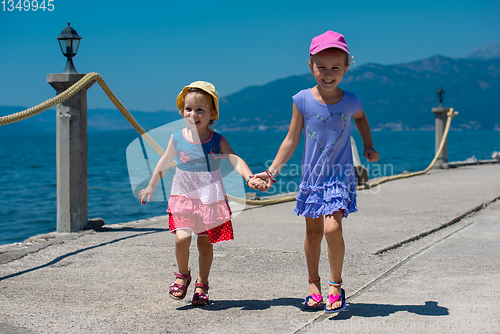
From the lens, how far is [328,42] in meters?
3.00

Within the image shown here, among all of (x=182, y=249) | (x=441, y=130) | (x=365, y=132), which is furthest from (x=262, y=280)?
(x=441, y=130)

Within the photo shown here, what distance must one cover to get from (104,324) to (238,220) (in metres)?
3.40

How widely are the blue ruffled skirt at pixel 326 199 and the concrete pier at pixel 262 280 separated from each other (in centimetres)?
59

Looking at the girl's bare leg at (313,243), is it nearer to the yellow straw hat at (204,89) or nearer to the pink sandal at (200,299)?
the pink sandal at (200,299)

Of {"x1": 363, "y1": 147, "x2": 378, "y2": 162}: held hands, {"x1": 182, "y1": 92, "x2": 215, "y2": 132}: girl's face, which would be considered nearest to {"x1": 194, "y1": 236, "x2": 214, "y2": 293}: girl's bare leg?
{"x1": 182, "y1": 92, "x2": 215, "y2": 132}: girl's face

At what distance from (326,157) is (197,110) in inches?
33.9

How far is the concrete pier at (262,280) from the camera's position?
2.82 meters

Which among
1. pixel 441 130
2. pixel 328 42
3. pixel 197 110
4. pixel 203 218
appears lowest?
pixel 203 218

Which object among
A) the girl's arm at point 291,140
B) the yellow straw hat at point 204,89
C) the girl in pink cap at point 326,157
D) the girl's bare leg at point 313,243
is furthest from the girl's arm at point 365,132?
the yellow straw hat at point 204,89

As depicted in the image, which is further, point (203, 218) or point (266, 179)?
point (203, 218)

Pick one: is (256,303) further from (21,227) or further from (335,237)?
(21,227)

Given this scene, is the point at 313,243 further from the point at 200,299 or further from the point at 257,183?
the point at 200,299

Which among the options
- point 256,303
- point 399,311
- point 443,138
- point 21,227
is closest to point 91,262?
point 256,303

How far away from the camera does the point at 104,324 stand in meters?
2.80
